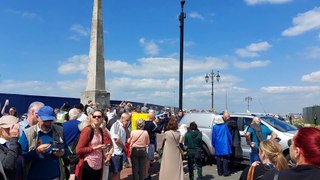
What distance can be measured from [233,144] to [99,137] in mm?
6216

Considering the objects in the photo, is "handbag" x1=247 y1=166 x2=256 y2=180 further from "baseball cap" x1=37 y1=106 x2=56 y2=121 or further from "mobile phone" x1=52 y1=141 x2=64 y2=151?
"baseball cap" x1=37 y1=106 x2=56 y2=121

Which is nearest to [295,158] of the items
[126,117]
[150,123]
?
[126,117]

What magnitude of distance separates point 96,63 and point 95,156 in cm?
1808

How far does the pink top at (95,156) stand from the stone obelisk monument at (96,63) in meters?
17.5

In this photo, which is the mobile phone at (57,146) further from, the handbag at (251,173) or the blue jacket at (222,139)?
the blue jacket at (222,139)

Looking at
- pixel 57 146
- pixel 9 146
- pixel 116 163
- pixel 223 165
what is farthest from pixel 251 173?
pixel 223 165

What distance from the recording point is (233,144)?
36.1ft

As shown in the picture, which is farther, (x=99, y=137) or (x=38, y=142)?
(x=99, y=137)

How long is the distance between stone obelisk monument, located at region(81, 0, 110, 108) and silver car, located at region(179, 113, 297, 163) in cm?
1114

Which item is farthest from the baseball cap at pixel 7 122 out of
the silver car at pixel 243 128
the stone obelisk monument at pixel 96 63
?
the stone obelisk monument at pixel 96 63

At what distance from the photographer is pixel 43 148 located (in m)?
4.27

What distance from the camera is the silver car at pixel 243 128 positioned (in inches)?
440

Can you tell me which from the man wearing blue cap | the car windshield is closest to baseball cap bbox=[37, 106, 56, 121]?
the man wearing blue cap

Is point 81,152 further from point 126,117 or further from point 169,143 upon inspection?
point 169,143
